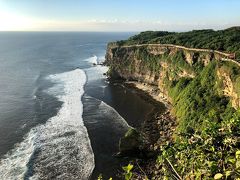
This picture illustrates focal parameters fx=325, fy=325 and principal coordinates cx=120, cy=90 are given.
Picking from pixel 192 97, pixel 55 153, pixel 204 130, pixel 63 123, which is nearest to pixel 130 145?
pixel 55 153

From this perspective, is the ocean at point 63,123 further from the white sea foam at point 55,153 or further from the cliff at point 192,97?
the cliff at point 192,97

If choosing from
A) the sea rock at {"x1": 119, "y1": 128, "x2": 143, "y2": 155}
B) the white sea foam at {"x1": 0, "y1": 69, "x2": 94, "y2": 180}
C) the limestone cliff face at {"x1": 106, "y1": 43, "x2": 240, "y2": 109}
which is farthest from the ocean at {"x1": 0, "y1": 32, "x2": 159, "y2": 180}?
the limestone cliff face at {"x1": 106, "y1": 43, "x2": 240, "y2": 109}

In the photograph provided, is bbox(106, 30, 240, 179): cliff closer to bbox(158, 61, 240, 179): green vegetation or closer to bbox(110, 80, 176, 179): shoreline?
bbox(158, 61, 240, 179): green vegetation

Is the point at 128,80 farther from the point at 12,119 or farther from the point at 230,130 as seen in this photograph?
the point at 230,130

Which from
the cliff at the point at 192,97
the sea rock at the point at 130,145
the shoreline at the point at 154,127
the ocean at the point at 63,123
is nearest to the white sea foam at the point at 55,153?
the ocean at the point at 63,123

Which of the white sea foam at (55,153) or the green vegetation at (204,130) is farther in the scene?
the white sea foam at (55,153)

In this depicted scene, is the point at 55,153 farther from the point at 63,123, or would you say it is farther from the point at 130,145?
the point at 63,123

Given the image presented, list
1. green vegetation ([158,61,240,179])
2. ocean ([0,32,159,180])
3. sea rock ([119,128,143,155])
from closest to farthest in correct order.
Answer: green vegetation ([158,61,240,179])
ocean ([0,32,159,180])
sea rock ([119,128,143,155])
